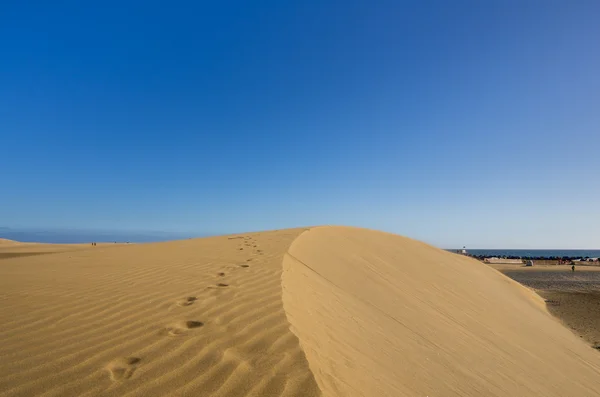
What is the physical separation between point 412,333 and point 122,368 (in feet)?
13.9

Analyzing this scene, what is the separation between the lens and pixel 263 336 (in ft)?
10.1

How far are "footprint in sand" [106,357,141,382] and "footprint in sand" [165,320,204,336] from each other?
487 mm

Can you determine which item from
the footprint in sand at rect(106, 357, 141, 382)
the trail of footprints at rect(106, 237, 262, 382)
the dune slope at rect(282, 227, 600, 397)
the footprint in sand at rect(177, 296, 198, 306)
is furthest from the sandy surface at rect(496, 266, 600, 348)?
the footprint in sand at rect(106, 357, 141, 382)

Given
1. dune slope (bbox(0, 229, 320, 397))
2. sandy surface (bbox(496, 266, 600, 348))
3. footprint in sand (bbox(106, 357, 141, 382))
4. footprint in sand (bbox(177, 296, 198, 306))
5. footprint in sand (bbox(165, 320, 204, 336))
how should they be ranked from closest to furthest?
dune slope (bbox(0, 229, 320, 397)) < footprint in sand (bbox(106, 357, 141, 382)) < footprint in sand (bbox(165, 320, 204, 336)) < footprint in sand (bbox(177, 296, 198, 306)) < sandy surface (bbox(496, 266, 600, 348))

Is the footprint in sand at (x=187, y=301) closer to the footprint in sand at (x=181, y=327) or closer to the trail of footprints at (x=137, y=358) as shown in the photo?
the trail of footprints at (x=137, y=358)

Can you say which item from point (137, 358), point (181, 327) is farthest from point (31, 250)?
point (137, 358)

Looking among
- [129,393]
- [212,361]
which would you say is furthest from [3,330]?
[212,361]

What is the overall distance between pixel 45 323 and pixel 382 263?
814 cm

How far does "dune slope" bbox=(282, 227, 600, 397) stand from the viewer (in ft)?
10.9

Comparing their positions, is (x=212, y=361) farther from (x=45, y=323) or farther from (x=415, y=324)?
(x=415, y=324)

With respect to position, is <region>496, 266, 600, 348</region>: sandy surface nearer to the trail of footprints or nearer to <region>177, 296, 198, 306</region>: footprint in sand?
<region>177, 296, 198, 306</region>: footprint in sand

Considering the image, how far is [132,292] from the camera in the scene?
464 centimetres

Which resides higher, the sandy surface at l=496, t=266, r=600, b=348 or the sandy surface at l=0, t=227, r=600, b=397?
the sandy surface at l=0, t=227, r=600, b=397

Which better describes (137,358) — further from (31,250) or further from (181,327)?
(31,250)
